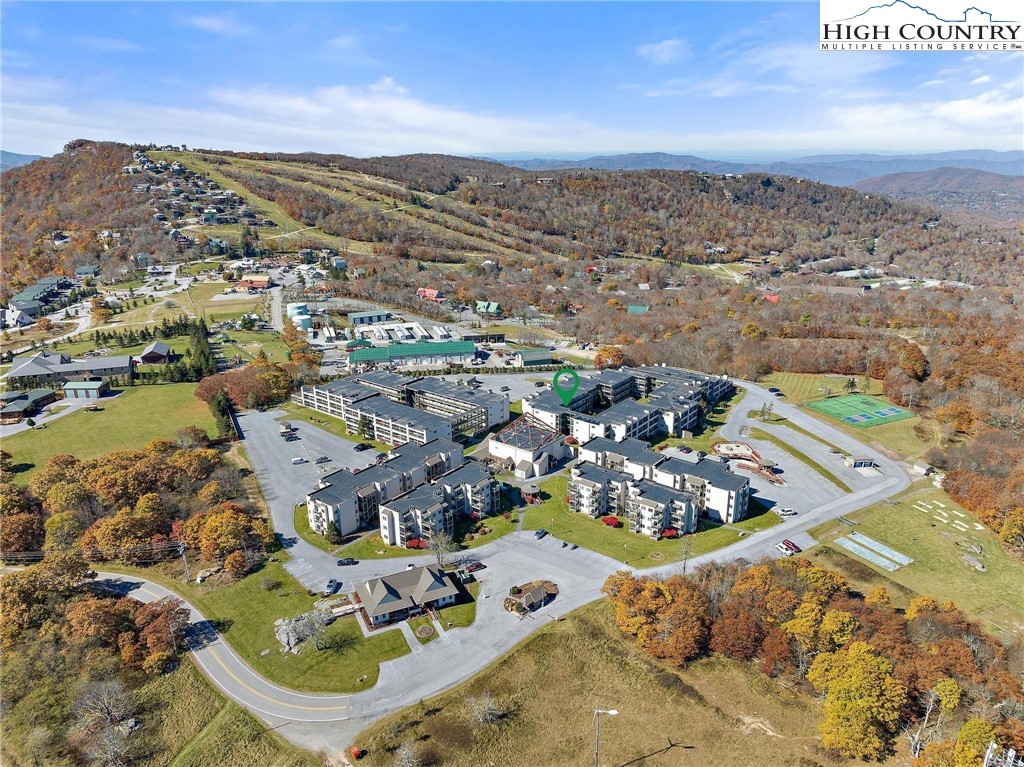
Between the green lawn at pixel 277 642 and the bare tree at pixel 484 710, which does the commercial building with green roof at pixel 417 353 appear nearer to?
the green lawn at pixel 277 642

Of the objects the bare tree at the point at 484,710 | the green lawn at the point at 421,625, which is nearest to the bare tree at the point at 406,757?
the bare tree at the point at 484,710

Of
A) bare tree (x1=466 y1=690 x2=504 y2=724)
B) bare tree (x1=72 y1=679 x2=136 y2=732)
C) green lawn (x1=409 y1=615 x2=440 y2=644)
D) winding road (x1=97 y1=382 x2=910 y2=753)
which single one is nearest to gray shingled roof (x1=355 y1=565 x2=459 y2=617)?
green lawn (x1=409 y1=615 x2=440 y2=644)

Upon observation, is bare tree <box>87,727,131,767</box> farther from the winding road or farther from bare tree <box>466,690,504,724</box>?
bare tree <box>466,690,504,724</box>

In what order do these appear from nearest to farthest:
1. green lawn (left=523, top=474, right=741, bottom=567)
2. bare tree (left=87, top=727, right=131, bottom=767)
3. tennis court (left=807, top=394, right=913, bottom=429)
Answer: bare tree (left=87, top=727, right=131, bottom=767) → green lawn (left=523, top=474, right=741, bottom=567) → tennis court (left=807, top=394, right=913, bottom=429)

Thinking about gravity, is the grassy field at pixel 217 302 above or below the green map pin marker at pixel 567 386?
above

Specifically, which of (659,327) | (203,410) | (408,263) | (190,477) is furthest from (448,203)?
(190,477)

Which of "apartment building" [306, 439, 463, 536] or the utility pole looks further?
"apartment building" [306, 439, 463, 536]

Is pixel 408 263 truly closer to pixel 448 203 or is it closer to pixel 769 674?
pixel 448 203

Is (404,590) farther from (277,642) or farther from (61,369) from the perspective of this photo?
(61,369)
